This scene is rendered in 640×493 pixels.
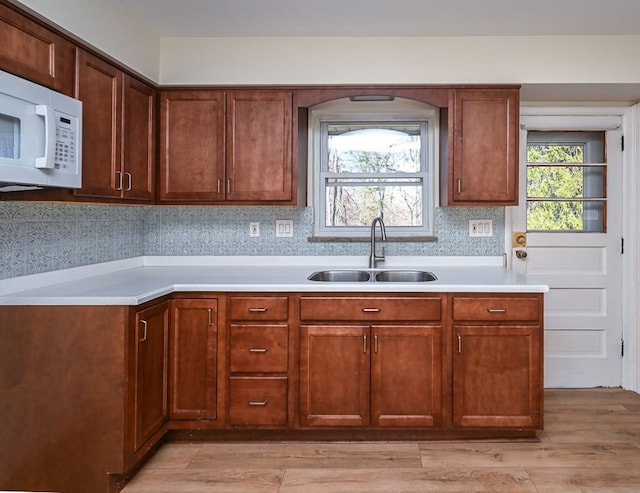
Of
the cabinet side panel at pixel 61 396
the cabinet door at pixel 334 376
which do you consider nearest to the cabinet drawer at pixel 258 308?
the cabinet door at pixel 334 376

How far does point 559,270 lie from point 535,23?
65.5 inches

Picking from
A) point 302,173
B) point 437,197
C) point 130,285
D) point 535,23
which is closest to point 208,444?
point 130,285

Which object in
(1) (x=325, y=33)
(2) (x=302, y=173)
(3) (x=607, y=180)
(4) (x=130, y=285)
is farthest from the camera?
(3) (x=607, y=180)

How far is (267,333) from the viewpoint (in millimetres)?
2729

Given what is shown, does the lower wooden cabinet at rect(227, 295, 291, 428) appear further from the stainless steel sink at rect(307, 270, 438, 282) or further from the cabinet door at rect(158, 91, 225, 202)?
the cabinet door at rect(158, 91, 225, 202)

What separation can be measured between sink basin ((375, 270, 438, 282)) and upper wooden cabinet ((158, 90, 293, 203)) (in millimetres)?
764

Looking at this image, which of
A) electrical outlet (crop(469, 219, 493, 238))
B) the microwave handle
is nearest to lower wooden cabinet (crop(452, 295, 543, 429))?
electrical outlet (crop(469, 219, 493, 238))

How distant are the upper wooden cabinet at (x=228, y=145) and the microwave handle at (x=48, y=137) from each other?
117cm

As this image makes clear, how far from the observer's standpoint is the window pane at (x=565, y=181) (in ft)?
11.8

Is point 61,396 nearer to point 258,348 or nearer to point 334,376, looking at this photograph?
point 258,348

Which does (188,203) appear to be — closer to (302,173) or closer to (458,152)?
(302,173)

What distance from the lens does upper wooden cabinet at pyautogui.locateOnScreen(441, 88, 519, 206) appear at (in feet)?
9.98

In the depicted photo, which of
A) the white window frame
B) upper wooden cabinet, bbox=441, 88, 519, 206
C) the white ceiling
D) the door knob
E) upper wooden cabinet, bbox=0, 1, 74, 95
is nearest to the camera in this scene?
upper wooden cabinet, bbox=0, 1, 74, 95

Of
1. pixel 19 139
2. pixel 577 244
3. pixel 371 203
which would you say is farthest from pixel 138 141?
pixel 577 244
